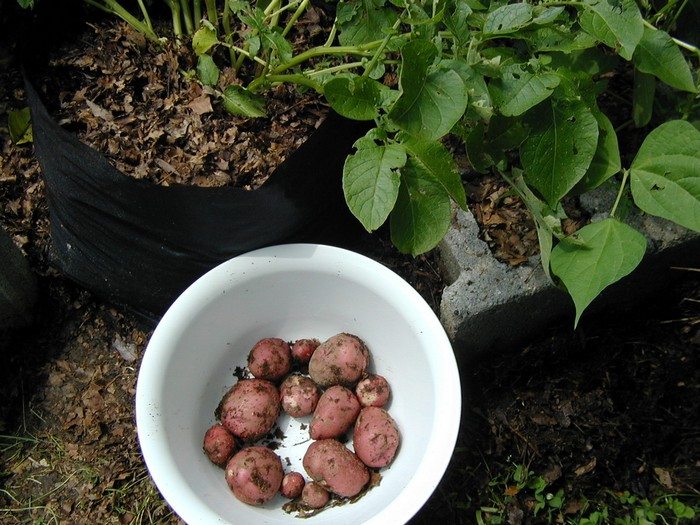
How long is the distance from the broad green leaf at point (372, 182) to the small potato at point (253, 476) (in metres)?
0.59

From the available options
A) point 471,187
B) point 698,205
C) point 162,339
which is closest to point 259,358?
point 162,339

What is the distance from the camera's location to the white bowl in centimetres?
132

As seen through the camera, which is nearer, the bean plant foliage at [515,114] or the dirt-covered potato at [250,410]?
the bean plant foliage at [515,114]

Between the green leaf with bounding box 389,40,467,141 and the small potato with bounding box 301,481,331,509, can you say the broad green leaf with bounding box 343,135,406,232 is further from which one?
the small potato with bounding box 301,481,331,509

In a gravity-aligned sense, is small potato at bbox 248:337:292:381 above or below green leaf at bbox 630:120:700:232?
below

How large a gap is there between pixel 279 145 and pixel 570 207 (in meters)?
0.71

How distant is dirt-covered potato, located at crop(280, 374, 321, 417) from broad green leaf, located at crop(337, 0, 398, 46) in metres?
0.75

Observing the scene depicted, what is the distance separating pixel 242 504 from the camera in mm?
1435

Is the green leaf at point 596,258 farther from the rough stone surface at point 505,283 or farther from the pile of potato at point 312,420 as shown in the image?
the pile of potato at point 312,420

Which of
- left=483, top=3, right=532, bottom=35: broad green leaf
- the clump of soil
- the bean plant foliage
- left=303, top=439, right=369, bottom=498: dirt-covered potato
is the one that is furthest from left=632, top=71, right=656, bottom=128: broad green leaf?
left=303, top=439, right=369, bottom=498: dirt-covered potato

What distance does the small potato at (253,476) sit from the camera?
1.41m

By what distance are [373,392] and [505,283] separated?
0.38 meters

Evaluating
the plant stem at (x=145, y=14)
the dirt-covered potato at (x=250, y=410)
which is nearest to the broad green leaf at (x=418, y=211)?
the dirt-covered potato at (x=250, y=410)

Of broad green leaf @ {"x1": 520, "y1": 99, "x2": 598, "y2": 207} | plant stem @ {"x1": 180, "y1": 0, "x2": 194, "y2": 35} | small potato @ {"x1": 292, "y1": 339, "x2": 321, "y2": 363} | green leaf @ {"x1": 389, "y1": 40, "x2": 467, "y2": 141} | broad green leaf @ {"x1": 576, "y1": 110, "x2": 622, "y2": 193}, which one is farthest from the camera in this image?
plant stem @ {"x1": 180, "y1": 0, "x2": 194, "y2": 35}
